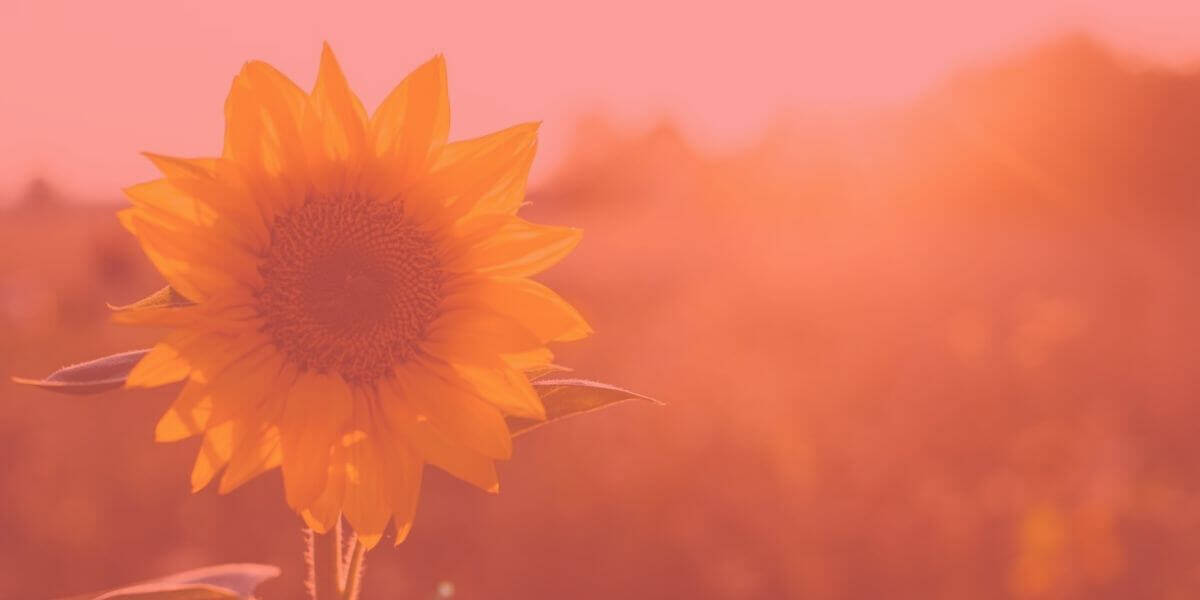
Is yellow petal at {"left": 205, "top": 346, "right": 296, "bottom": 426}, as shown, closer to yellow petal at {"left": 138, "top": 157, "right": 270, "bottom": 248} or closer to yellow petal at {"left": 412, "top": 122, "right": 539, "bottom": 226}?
yellow petal at {"left": 138, "top": 157, "right": 270, "bottom": 248}

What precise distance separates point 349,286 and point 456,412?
0.24 meters

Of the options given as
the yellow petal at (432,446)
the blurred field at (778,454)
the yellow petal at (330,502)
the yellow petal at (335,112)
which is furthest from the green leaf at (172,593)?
the blurred field at (778,454)

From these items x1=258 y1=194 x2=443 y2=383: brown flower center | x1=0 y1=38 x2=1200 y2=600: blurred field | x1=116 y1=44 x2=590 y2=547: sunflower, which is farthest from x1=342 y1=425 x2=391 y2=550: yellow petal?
x1=0 y1=38 x2=1200 y2=600: blurred field

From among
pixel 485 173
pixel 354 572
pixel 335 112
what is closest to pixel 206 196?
pixel 335 112

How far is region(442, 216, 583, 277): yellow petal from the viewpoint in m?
1.14

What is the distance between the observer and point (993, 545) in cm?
477

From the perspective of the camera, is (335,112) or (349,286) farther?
(349,286)

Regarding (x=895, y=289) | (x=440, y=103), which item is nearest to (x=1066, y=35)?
(x=895, y=289)

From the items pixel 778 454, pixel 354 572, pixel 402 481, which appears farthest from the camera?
pixel 778 454

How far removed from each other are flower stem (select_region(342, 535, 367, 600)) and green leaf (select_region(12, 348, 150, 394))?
0.27 m

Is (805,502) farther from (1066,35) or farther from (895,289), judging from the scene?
(1066,35)

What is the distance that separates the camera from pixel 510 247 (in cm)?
118

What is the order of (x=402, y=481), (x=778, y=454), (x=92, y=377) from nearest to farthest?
(x=92, y=377)
(x=402, y=481)
(x=778, y=454)

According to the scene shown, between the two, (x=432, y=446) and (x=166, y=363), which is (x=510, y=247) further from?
(x=166, y=363)
